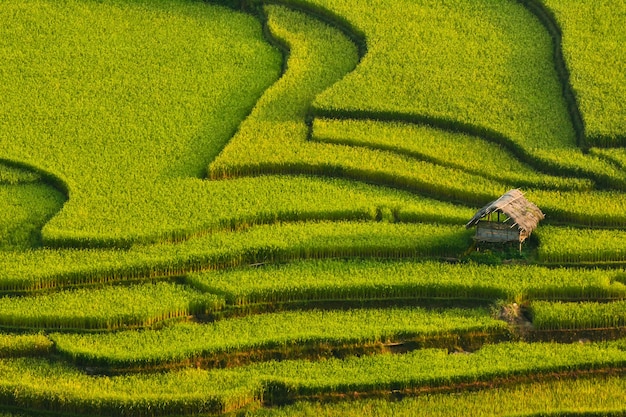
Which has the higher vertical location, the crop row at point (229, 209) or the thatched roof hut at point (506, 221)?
the crop row at point (229, 209)

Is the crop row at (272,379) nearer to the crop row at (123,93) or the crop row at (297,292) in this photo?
the crop row at (297,292)

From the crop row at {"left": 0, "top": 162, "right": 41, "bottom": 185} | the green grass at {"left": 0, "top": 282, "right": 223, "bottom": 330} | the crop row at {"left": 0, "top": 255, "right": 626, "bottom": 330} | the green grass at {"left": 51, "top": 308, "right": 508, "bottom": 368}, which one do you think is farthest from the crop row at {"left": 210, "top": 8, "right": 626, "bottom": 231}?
the green grass at {"left": 0, "top": 282, "right": 223, "bottom": 330}

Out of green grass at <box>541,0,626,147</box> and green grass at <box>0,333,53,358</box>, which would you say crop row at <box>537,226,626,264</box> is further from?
green grass at <box>0,333,53,358</box>

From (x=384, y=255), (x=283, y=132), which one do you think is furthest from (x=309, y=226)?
(x=283, y=132)

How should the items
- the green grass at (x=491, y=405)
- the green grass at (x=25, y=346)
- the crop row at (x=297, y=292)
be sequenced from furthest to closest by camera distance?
the crop row at (x=297, y=292) < the green grass at (x=25, y=346) < the green grass at (x=491, y=405)

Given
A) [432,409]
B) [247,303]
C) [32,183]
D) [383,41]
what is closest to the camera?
[432,409]

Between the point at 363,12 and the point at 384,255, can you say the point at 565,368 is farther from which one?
the point at 363,12

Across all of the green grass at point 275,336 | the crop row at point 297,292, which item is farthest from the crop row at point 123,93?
the green grass at point 275,336
